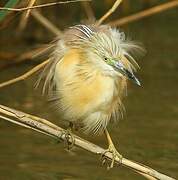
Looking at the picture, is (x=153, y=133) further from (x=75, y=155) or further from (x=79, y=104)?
(x=79, y=104)

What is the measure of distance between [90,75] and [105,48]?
0.43 feet

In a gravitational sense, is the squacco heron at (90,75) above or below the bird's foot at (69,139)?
above

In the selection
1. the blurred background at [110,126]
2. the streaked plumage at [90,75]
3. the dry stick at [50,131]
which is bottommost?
the dry stick at [50,131]

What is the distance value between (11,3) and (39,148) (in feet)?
4.55

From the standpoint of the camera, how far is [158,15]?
8031mm

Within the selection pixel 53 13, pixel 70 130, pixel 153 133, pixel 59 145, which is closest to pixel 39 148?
pixel 59 145

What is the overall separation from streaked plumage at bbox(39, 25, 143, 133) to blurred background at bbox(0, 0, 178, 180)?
1.15 feet

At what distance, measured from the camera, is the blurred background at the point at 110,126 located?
14.2ft

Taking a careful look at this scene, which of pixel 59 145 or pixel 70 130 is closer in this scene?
pixel 70 130

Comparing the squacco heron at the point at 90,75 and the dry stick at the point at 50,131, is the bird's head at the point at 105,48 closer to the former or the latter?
the squacco heron at the point at 90,75

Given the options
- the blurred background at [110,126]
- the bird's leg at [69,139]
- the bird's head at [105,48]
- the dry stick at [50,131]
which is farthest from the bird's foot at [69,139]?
the blurred background at [110,126]

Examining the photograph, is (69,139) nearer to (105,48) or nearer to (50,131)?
(50,131)

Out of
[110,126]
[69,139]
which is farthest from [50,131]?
[110,126]

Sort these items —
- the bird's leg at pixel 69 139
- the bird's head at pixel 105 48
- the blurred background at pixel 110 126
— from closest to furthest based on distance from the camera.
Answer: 1. the bird's head at pixel 105 48
2. the bird's leg at pixel 69 139
3. the blurred background at pixel 110 126
